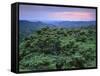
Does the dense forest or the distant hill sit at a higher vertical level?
the distant hill

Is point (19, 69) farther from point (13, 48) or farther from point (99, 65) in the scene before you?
point (99, 65)

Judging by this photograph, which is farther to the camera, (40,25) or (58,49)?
(58,49)

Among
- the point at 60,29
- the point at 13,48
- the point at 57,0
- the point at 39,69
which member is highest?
the point at 57,0

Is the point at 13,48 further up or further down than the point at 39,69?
further up

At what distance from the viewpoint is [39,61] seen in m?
3.49

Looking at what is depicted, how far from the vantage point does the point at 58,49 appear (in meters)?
3.61

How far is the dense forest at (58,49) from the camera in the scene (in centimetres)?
344

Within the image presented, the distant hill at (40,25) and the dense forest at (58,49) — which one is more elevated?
the distant hill at (40,25)

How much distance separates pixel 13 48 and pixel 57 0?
2.89ft

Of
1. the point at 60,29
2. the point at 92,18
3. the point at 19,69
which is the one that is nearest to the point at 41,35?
the point at 60,29

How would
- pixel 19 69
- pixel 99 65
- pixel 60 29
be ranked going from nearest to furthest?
1. pixel 19 69
2. pixel 60 29
3. pixel 99 65

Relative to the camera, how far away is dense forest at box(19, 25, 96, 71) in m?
3.44

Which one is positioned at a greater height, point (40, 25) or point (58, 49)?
point (40, 25)

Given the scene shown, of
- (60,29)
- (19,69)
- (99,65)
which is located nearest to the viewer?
(19,69)
